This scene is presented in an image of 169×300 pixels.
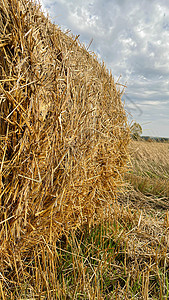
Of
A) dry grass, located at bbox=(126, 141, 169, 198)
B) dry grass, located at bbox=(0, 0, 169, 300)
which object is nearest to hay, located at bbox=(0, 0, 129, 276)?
dry grass, located at bbox=(0, 0, 169, 300)

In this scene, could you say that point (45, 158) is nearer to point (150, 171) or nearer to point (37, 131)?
point (37, 131)

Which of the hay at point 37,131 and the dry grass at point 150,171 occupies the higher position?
the hay at point 37,131

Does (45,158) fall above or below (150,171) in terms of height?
above

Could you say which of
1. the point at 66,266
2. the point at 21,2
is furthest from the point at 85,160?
the point at 21,2

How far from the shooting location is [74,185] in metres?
1.34

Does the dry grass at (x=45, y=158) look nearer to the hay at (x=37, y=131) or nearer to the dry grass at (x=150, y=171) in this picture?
the hay at (x=37, y=131)

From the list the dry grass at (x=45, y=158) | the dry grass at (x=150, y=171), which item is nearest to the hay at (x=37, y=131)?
the dry grass at (x=45, y=158)

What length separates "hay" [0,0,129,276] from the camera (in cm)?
108

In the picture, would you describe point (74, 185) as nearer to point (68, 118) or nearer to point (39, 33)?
point (68, 118)

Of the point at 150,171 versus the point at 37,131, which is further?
the point at 150,171

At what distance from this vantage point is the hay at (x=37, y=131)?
108cm

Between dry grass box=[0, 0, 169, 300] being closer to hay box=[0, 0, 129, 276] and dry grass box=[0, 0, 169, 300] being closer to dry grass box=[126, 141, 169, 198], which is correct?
hay box=[0, 0, 129, 276]

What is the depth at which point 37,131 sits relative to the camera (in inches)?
44.0

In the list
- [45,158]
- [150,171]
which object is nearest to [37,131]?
[45,158]
